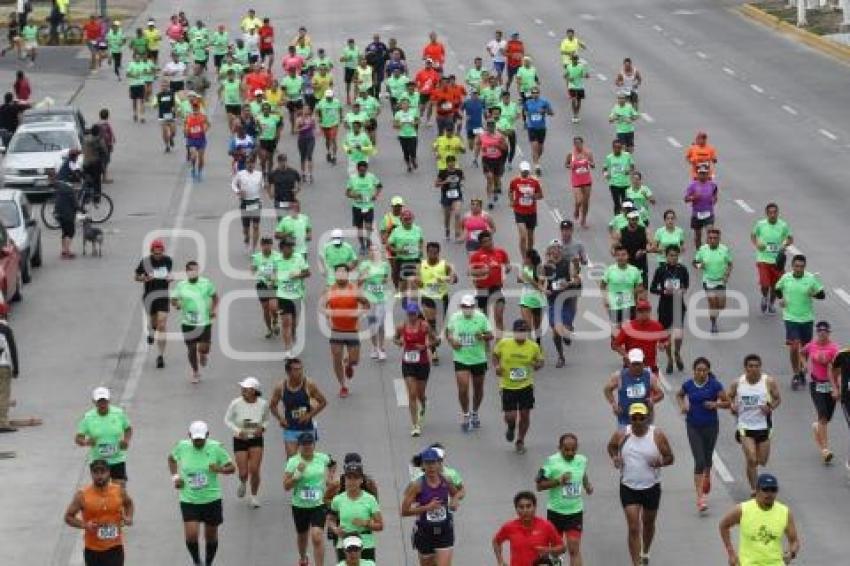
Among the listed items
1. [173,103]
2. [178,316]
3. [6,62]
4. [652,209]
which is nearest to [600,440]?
[178,316]

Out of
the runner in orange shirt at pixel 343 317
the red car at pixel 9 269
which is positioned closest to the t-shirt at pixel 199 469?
the runner in orange shirt at pixel 343 317

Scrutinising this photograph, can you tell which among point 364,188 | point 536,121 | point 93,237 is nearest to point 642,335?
point 364,188

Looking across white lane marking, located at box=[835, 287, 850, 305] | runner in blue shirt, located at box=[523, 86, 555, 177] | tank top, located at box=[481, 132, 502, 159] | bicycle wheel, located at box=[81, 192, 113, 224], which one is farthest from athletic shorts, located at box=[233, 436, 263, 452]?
runner in blue shirt, located at box=[523, 86, 555, 177]

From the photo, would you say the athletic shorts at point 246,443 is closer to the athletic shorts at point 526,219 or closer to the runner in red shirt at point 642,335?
the runner in red shirt at point 642,335

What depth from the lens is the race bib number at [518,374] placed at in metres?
23.5

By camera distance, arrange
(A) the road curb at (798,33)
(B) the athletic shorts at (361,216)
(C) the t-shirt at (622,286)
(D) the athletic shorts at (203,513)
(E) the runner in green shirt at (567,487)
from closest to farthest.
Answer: (E) the runner in green shirt at (567,487) → (D) the athletic shorts at (203,513) → (C) the t-shirt at (622,286) → (B) the athletic shorts at (361,216) → (A) the road curb at (798,33)

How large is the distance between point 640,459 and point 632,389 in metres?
2.26

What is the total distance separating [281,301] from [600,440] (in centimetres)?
556

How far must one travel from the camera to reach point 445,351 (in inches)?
1133

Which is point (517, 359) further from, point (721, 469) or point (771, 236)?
point (771, 236)

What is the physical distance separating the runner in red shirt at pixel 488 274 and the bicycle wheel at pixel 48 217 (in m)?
11.3

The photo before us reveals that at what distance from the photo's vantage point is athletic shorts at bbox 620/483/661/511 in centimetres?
1989

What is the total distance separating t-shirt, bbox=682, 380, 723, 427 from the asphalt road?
2.81 feet

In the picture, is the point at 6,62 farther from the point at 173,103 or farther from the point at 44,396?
the point at 44,396
